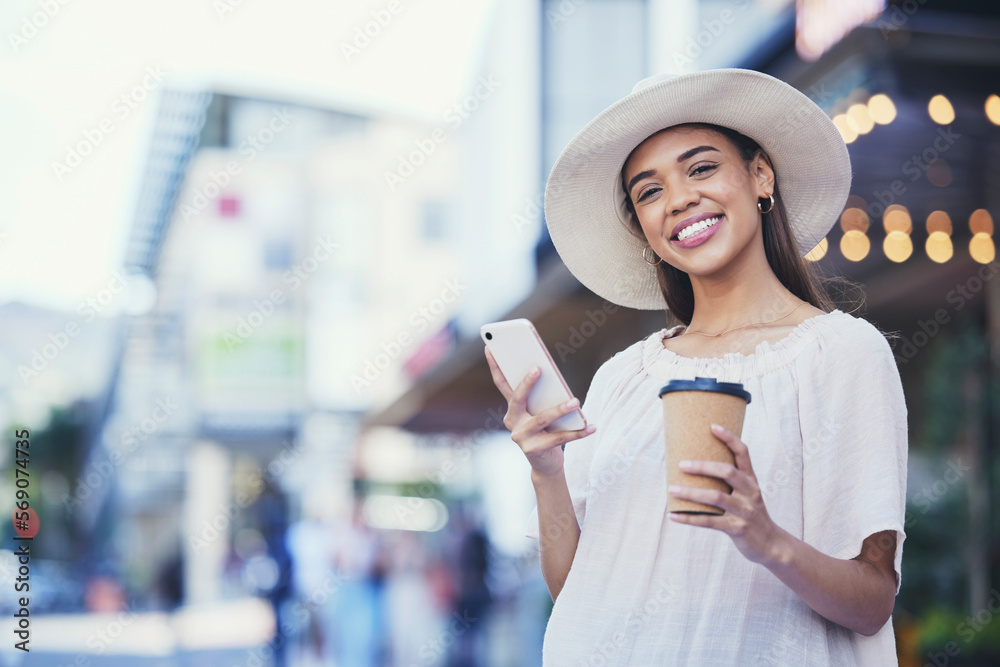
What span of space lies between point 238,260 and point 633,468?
29120 mm

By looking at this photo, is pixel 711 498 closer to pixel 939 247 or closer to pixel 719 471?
pixel 719 471

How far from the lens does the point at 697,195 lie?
1.67 m

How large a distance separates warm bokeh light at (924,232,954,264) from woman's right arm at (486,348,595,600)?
6459 mm

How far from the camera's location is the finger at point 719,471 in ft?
3.79

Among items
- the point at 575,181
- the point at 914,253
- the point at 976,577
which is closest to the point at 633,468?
the point at 575,181

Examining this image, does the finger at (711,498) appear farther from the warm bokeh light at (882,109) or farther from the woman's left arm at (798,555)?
the warm bokeh light at (882,109)

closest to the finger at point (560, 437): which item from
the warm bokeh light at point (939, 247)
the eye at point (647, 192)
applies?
the eye at point (647, 192)

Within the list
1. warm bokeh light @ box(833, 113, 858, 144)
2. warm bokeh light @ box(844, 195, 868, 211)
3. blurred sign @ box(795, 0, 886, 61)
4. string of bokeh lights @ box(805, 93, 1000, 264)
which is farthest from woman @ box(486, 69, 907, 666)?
warm bokeh light @ box(844, 195, 868, 211)

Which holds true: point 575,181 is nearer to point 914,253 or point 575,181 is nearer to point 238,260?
point 914,253

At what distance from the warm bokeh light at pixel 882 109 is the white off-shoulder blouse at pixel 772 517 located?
3729 mm

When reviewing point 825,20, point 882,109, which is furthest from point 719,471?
point 882,109

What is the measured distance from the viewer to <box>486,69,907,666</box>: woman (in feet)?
4.60

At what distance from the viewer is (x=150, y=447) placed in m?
30.0

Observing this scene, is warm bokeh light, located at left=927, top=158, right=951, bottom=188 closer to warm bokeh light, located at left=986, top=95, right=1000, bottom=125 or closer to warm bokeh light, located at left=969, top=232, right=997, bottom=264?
warm bokeh light, located at left=986, top=95, right=1000, bottom=125
